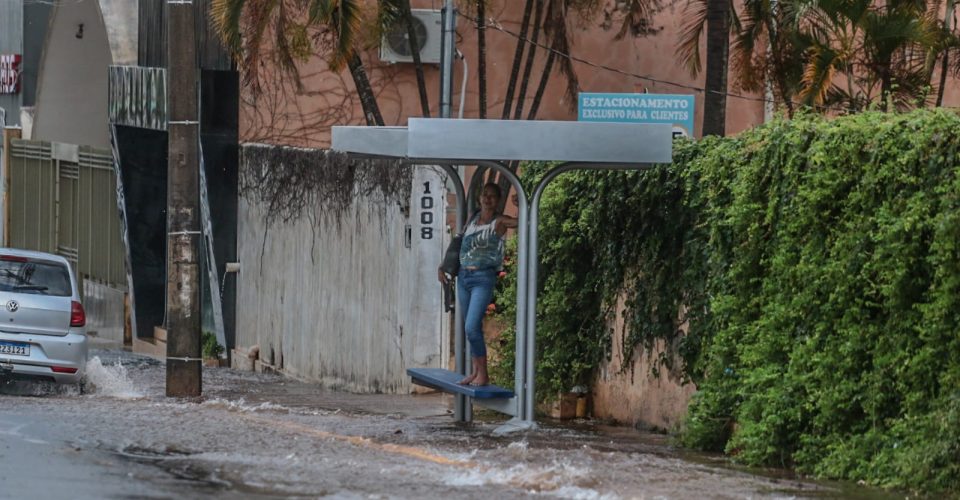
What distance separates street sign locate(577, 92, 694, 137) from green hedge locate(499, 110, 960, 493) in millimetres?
8244

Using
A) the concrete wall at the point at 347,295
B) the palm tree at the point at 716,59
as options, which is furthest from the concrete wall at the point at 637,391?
the palm tree at the point at 716,59

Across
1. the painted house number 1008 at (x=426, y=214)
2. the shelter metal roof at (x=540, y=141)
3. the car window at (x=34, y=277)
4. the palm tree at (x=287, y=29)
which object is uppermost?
the palm tree at (x=287, y=29)

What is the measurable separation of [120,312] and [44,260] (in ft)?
38.3

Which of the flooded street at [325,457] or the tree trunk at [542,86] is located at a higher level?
the tree trunk at [542,86]

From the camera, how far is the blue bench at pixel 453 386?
1239 cm

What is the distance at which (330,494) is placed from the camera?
9.22 m

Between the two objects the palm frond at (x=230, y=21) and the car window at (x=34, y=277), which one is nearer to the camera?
the car window at (x=34, y=277)

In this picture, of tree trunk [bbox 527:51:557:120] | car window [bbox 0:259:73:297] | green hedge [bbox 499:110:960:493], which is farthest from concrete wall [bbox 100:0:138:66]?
green hedge [bbox 499:110:960:493]

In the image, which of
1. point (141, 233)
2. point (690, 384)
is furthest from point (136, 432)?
point (141, 233)

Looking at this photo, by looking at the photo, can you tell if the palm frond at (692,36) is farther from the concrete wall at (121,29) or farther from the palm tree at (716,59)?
the concrete wall at (121,29)

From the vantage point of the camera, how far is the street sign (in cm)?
2134

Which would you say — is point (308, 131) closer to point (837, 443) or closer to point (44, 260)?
point (44, 260)

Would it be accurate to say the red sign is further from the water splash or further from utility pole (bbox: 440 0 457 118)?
the water splash

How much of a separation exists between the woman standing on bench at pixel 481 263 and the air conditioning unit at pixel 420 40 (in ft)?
41.2
